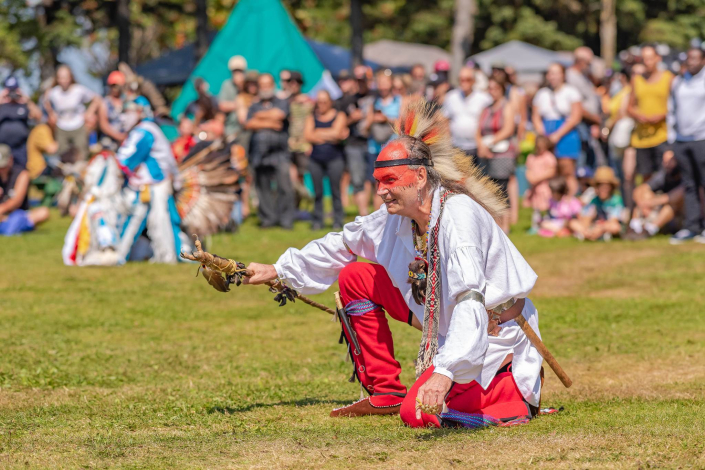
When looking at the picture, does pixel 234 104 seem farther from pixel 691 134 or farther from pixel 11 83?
pixel 691 134

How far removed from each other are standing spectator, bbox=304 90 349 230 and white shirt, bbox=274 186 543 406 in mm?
8288

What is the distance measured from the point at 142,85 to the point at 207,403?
5.93 metres

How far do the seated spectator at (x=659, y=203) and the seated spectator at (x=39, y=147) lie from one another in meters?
8.64

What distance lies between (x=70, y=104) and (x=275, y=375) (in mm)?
10873

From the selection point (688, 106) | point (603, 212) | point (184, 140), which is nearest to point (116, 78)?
point (184, 140)

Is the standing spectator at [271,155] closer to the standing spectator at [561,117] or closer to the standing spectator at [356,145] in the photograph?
the standing spectator at [356,145]

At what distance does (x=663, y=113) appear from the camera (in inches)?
455

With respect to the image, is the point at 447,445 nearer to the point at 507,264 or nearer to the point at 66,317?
the point at 507,264

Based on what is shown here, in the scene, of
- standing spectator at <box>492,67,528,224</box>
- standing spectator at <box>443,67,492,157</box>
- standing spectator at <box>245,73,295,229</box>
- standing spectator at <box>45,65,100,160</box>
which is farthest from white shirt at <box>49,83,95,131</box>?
standing spectator at <box>492,67,528,224</box>

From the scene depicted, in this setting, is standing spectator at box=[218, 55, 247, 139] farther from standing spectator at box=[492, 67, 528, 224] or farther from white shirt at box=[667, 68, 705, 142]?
white shirt at box=[667, 68, 705, 142]

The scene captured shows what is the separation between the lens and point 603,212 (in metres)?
12.2

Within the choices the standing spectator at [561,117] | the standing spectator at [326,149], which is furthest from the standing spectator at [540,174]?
the standing spectator at [326,149]

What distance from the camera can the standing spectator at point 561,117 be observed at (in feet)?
41.3

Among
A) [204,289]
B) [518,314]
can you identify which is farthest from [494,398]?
[204,289]
